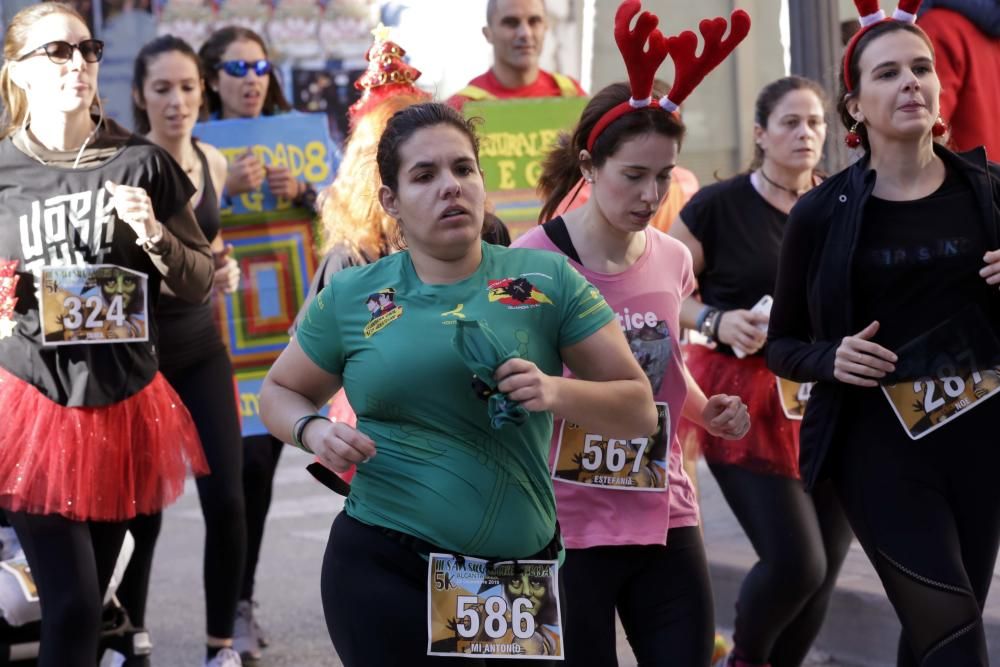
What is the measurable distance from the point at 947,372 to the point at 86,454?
254 centimetres

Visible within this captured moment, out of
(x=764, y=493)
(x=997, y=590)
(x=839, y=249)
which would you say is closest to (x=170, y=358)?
→ (x=764, y=493)

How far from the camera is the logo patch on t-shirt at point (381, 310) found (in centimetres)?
338

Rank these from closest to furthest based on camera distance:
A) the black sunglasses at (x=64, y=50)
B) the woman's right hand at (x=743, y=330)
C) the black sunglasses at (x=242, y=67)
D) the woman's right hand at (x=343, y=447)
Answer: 1. the woman's right hand at (x=343, y=447)
2. the black sunglasses at (x=64, y=50)
3. the woman's right hand at (x=743, y=330)
4. the black sunglasses at (x=242, y=67)

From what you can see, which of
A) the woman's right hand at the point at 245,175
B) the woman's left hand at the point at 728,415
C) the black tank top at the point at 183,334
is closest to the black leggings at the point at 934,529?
the woman's left hand at the point at 728,415

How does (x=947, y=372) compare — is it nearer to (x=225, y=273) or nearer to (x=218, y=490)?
(x=218, y=490)

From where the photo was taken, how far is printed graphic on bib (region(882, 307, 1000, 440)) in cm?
393

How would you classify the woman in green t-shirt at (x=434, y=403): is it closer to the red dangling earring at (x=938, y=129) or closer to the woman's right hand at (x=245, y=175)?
the red dangling earring at (x=938, y=129)

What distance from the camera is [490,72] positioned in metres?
7.27

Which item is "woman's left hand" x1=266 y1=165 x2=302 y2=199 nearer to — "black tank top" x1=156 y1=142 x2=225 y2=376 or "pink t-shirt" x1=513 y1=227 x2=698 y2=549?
"black tank top" x1=156 y1=142 x2=225 y2=376

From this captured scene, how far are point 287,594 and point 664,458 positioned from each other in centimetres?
397

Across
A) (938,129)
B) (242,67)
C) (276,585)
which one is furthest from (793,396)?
(276,585)

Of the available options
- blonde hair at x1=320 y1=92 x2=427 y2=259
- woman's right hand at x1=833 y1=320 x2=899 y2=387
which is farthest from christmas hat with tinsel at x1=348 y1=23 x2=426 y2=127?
woman's right hand at x1=833 y1=320 x2=899 y2=387

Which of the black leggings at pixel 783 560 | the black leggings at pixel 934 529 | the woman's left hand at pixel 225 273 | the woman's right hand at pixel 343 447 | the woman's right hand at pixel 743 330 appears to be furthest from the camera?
the woman's left hand at pixel 225 273

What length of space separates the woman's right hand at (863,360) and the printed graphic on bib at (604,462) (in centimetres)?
48
